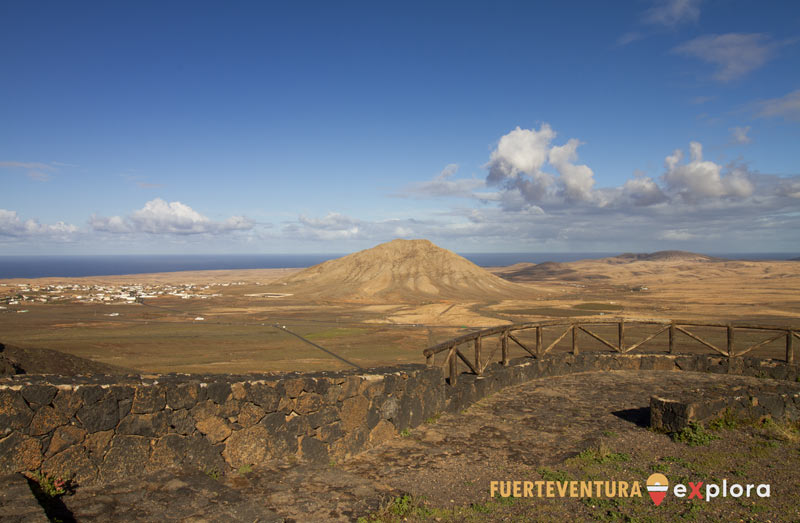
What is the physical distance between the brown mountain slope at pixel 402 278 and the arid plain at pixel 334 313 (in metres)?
0.20

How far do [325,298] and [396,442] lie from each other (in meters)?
55.8

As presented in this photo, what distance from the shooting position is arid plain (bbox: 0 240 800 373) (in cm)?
2734

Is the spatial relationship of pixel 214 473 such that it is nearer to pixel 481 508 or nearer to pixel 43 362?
pixel 481 508

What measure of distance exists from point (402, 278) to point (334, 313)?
2287 centimetres

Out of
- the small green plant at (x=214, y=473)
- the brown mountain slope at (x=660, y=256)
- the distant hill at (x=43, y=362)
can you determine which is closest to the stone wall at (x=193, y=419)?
the small green plant at (x=214, y=473)

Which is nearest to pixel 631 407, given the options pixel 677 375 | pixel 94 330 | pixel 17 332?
pixel 677 375

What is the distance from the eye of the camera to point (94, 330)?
1410 inches

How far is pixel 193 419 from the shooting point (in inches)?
259

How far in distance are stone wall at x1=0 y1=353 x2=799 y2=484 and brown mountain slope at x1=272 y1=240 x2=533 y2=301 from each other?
2105 inches

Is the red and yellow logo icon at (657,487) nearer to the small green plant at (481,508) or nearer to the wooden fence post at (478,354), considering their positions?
the small green plant at (481,508)

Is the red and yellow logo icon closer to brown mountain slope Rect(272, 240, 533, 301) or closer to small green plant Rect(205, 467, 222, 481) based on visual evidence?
small green plant Rect(205, 467, 222, 481)

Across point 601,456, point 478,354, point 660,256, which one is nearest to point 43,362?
point 478,354

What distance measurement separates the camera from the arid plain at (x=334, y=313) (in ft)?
89.7

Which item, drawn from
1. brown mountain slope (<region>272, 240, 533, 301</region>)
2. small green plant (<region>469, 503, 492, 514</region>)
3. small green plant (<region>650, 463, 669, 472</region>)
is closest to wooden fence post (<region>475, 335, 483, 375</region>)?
small green plant (<region>650, 463, 669, 472</region>)
